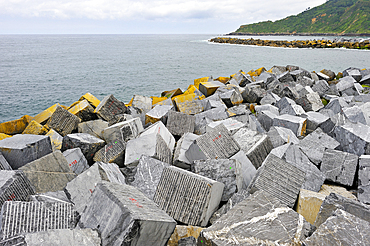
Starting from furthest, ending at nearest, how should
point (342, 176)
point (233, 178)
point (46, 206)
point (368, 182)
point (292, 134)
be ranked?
point (292, 134) → point (342, 176) → point (368, 182) → point (233, 178) → point (46, 206)

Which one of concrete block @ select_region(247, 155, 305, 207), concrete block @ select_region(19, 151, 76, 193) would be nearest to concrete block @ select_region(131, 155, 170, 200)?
concrete block @ select_region(19, 151, 76, 193)

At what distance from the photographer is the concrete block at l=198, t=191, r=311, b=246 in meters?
1.67

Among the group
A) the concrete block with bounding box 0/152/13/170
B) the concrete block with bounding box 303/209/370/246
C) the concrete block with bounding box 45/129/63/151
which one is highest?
the concrete block with bounding box 303/209/370/246

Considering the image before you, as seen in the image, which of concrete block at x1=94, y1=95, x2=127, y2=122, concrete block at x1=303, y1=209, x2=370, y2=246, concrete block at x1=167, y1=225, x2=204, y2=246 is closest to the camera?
concrete block at x1=303, y1=209, x2=370, y2=246

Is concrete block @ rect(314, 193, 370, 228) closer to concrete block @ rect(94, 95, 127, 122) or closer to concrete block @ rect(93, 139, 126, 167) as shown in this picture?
concrete block @ rect(93, 139, 126, 167)

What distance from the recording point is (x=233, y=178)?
2891 millimetres

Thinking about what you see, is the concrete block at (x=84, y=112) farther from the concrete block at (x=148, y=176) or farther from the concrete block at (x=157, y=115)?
the concrete block at (x=148, y=176)

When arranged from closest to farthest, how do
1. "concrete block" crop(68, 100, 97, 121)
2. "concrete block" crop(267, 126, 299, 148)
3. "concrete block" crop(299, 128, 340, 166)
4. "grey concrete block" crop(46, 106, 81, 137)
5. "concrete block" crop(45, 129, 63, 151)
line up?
"concrete block" crop(299, 128, 340, 166) < "concrete block" crop(267, 126, 299, 148) < "concrete block" crop(45, 129, 63, 151) < "grey concrete block" crop(46, 106, 81, 137) < "concrete block" crop(68, 100, 97, 121)

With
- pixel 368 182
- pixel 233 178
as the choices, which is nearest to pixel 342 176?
pixel 368 182

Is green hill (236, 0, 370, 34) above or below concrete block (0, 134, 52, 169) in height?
above

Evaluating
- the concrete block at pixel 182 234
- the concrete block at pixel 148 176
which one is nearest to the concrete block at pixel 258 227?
the concrete block at pixel 182 234

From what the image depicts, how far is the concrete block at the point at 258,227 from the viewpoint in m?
1.67

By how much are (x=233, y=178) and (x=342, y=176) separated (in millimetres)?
1827

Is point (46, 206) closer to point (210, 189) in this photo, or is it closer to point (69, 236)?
point (69, 236)
